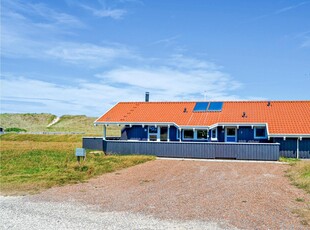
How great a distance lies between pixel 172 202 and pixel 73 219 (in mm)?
3436

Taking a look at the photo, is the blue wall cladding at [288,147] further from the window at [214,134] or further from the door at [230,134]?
the window at [214,134]

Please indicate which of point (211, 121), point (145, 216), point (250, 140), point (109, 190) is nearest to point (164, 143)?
point (211, 121)

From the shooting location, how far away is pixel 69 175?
17.5 m

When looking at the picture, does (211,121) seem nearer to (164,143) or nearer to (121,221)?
(164,143)

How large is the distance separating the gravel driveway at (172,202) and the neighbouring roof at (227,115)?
10.6 meters

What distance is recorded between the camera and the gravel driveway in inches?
370

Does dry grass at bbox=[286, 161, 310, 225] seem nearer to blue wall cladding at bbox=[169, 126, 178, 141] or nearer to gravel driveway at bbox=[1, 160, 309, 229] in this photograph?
gravel driveway at bbox=[1, 160, 309, 229]

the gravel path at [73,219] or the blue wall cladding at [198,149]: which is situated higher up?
the blue wall cladding at [198,149]

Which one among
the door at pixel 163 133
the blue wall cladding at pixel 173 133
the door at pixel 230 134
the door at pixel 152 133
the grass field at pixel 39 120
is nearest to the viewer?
the door at pixel 230 134

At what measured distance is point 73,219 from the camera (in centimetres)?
970

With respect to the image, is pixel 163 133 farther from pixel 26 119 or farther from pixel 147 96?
pixel 26 119

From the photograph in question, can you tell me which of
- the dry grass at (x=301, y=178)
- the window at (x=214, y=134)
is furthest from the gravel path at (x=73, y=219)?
the window at (x=214, y=134)

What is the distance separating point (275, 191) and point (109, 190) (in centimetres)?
614

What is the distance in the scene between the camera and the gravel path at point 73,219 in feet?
29.5
